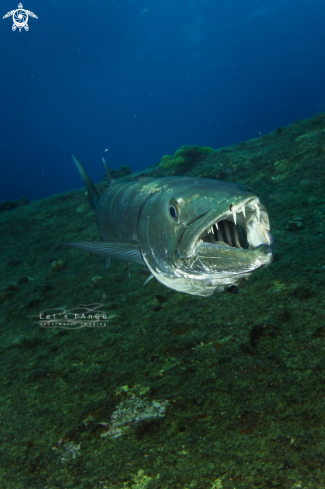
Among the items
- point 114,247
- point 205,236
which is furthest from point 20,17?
point 205,236

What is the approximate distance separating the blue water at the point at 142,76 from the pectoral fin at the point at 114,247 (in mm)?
61482

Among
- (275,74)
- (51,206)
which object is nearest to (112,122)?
(275,74)

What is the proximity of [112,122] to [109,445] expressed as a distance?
178 m

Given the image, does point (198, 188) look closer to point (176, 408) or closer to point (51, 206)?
point (176, 408)

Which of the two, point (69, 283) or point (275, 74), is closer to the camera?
point (69, 283)

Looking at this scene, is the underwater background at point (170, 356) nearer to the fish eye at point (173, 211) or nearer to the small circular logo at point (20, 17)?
the fish eye at point (173, 211)

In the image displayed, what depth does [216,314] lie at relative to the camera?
2854 mm

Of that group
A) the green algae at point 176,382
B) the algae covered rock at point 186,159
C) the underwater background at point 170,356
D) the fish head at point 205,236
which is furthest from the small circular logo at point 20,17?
the fish head at point 205,236

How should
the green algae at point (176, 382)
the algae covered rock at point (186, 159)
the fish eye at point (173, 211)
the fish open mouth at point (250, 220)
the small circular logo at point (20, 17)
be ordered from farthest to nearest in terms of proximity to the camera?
the small circular logo at point (20, 17) < the algae covered rock at point (186, 159) < the fish eye at point (173, 211) < the fish open mouth at point (250, 220) < the green algae at point (176, 382)

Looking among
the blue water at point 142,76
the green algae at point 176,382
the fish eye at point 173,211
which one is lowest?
the green algae at point 176,382

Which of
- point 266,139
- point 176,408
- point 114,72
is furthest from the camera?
point 114,72

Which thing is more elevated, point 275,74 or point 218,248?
point 275,74

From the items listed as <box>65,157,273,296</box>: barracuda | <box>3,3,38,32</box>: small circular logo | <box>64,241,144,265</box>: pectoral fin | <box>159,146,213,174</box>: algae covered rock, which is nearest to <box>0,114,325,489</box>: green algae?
<box>65,157,273,296</box>: barracuda

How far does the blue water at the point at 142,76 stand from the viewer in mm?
62094
